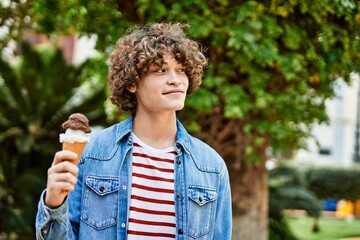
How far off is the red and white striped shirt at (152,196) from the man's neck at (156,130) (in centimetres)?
5

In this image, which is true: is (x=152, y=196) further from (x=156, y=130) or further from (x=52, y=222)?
(x=52, y=222)

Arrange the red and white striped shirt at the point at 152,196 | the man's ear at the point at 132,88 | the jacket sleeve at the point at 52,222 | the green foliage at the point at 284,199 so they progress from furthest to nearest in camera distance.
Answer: the green foliage at the point at 284,199, the man's ear at the point at 132,88, the red and white striped shirt at the point at 152,196, the jacket sleeve at the point at 52,222

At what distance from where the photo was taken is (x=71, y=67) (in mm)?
10797

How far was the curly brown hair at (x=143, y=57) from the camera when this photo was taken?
9.22ft

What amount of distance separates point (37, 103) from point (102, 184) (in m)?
8.29

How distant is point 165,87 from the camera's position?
2.76 metres

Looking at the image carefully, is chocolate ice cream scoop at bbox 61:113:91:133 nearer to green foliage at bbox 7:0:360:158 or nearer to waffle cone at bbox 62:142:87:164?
waffle cone at bbox 62:142:87:164

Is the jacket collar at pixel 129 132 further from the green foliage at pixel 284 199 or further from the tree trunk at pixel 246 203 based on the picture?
the green foliage at pixel 284 199

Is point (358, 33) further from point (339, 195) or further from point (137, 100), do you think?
point (339, 195)

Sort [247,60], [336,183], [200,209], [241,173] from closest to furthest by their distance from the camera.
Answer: [200,209] < [247,60] < [241,173] < [336,183]

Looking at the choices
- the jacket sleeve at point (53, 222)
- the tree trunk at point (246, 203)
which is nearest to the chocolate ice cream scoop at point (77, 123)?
the jacket sleeve at point (53, 222)

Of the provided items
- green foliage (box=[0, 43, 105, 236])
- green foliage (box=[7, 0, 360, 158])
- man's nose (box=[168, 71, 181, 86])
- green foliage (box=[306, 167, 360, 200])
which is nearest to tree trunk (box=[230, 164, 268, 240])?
green foliage (box=[7, 0, 360, 158])

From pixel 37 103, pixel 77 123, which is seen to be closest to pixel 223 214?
pixel 77 123

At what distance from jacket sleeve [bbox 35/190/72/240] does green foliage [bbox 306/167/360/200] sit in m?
16.6
